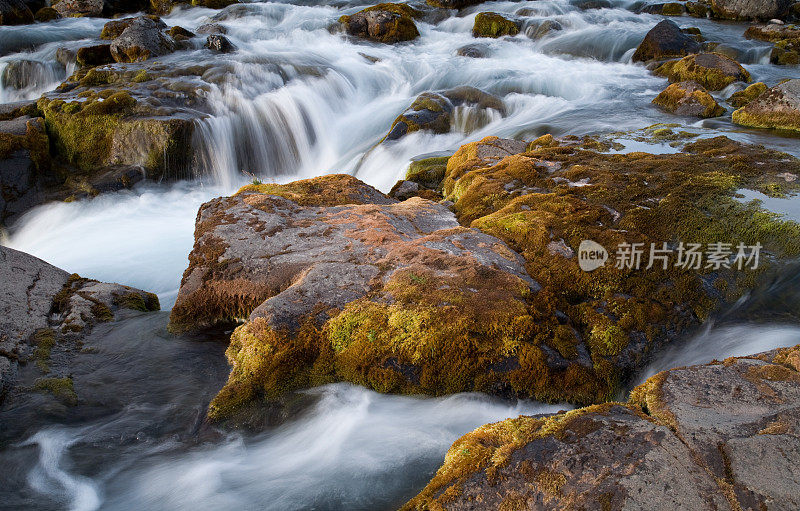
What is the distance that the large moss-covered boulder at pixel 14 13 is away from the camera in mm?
20953

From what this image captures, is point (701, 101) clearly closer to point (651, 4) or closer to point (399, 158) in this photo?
point (399, 158)

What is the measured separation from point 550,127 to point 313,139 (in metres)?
6.07

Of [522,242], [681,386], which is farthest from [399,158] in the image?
[681,386]

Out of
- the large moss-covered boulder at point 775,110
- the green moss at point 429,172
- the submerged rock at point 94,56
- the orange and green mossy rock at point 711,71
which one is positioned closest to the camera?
the green moss at point 429,172

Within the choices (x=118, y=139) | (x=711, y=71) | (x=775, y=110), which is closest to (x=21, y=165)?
(x=118, y=139)

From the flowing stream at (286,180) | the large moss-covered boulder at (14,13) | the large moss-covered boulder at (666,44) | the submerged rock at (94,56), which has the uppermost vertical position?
the large moss-covered boulder at (14,13)

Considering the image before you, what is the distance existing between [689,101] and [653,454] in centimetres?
1184

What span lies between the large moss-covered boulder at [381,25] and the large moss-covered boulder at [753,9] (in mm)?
13773

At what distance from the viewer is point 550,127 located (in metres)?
12.4

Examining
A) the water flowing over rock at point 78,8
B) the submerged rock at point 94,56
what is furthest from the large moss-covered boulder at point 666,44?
the water flowing over rock at point 78,8

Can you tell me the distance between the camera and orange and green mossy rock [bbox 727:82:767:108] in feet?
40.8

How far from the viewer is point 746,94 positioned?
41.5 ft

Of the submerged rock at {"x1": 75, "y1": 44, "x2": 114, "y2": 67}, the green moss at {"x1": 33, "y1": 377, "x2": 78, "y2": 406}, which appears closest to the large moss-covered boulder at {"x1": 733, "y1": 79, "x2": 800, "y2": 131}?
the green moss at {"x1": 33, "y1": 377, "x2": 78, "y2": 406}

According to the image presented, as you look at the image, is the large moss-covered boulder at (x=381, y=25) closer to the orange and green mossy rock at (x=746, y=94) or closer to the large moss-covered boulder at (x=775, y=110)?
the orange and green mossy rock at (x=746, y=94)
